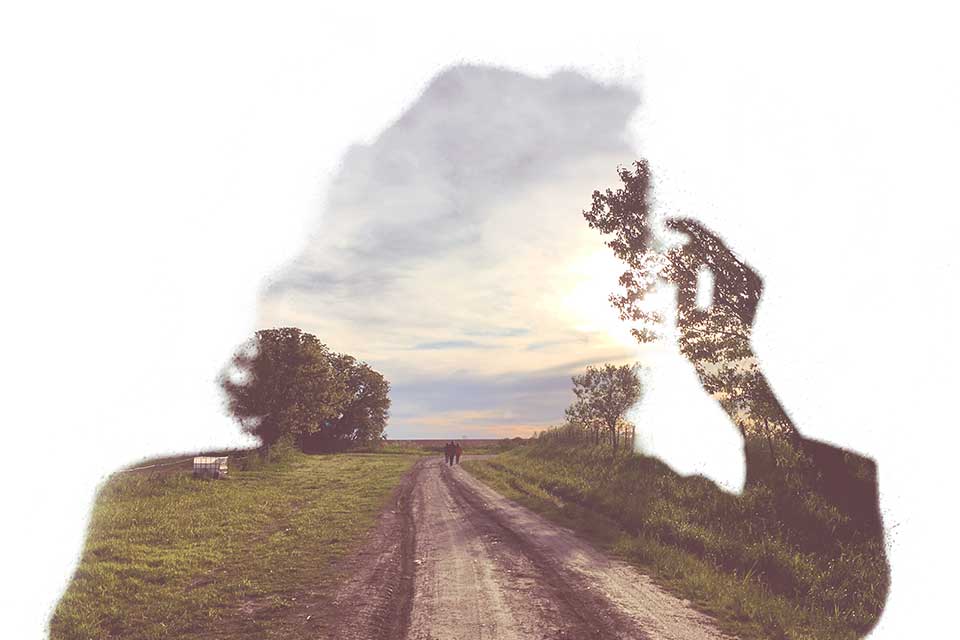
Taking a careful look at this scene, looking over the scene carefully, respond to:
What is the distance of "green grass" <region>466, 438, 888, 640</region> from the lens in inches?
330

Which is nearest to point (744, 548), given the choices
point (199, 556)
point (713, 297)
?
point (713, 297)

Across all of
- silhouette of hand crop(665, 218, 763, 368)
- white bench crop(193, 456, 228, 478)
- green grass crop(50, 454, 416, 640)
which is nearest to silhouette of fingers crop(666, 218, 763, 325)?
silhouette of hand crop(665, 218, 763, 368)

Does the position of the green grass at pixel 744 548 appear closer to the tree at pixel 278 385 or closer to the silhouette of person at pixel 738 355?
the silhouette of person at pixel 738 355

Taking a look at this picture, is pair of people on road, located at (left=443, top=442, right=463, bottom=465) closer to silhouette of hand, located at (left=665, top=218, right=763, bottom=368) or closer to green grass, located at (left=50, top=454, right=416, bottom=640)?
green grass, located at (left=50, top=454, right=416, bottom=640)

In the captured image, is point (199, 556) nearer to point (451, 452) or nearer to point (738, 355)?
point (738, 355)

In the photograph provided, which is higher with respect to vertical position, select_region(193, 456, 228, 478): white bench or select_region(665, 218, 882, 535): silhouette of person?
select_region(665, 218, 882, 535): silhouette of person

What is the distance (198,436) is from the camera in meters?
34.7

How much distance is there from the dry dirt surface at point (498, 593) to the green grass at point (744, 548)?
786 mm

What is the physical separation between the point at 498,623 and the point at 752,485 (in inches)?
488

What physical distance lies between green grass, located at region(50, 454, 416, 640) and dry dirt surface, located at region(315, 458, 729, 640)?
963mm

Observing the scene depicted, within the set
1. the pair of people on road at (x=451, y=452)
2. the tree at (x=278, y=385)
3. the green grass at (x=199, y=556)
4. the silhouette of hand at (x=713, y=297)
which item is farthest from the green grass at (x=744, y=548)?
the tree at (x=278, y=385)

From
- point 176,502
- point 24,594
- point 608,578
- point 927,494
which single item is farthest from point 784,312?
point 176,502

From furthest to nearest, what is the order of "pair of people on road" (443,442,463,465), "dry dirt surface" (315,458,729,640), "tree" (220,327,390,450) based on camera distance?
1. "pair of people on road" (443,442,463,465)
2. "tree" (220,327,390,450)
3. "dry dirt surface" (315,458,729,640)

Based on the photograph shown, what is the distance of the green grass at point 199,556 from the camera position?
7.66 meters
